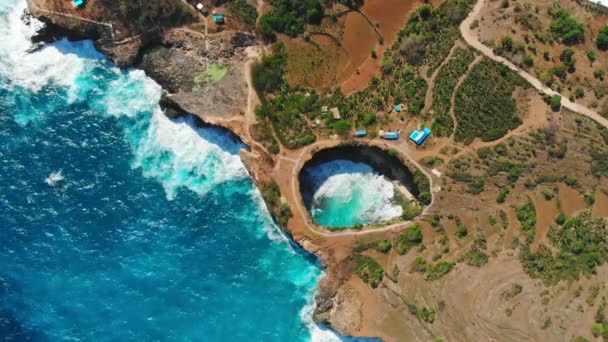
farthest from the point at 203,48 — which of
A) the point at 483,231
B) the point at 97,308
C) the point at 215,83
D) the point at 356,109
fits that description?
the point at 483,231

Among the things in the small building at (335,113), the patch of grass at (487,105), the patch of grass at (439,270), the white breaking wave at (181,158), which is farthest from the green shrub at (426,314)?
the white breaking wave at (181,158)

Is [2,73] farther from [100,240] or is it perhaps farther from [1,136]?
[100,240]

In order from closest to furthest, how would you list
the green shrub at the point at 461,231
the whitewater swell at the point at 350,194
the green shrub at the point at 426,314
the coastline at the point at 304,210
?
the green shrub at the point at 426,314
the green shrub at the point at 461,231
the coastline at the point at 304,210
the whitewater swell at the point at 350,194

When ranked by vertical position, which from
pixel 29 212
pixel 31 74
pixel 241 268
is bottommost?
pixel 241 268

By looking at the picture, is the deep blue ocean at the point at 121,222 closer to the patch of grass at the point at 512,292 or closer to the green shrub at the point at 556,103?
the patch of grass at the point at 512,292

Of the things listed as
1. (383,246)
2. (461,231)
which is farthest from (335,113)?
(461,231)
